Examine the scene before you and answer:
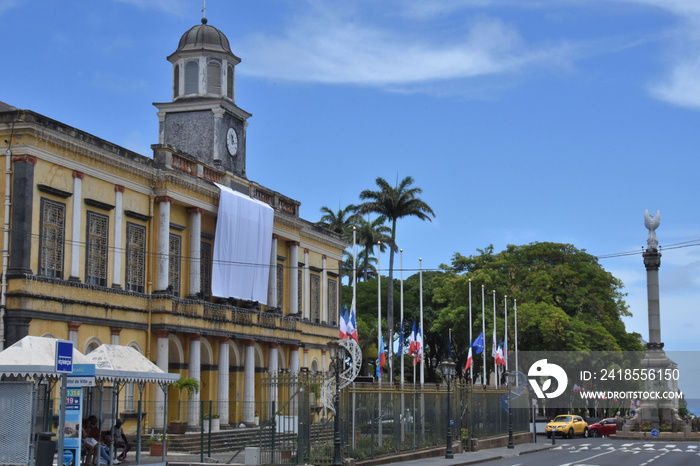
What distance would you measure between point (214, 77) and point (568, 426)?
1270 inches

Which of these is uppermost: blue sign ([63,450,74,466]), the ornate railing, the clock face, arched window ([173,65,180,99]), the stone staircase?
arched window ([173,65,180,99])

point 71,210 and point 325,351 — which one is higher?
point 71,210

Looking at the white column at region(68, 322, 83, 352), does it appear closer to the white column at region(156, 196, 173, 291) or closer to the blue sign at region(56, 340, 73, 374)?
the white column at region(156, 196, 173, 291)

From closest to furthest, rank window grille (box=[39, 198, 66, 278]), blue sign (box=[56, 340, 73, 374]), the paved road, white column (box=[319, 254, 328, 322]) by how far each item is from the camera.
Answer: blue sign (box=[56, 340, 73, 374]), window grille (box=[39, 198, 66, 278]), the paved road, white column (box=[319, 254, 328, 322])

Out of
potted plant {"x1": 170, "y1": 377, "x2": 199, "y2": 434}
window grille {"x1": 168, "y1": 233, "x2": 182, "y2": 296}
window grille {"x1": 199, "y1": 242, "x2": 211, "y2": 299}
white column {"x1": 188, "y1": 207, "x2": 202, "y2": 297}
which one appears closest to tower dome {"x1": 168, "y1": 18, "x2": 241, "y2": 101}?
white column {"x1": 188, "y1": 207, "x2": 202, "y2": 297}

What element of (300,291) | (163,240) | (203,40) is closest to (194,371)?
(163,240)

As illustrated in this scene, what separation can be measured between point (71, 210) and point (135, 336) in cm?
575

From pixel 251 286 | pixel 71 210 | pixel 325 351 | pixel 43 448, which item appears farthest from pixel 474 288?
pixel 43 448

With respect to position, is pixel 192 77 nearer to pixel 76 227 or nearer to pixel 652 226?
pixel 76 227

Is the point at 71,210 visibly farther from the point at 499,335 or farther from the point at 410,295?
the point at 410,295

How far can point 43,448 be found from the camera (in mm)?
18172

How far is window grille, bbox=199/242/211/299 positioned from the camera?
41125 millimetres

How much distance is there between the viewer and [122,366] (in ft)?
84.7

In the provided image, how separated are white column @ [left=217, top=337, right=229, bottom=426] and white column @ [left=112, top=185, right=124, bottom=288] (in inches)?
290
